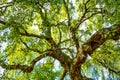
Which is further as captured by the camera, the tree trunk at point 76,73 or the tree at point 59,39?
the tree trunk at point 76,73

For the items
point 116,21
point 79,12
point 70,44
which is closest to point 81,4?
point 79,12

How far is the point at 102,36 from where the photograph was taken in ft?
26.9

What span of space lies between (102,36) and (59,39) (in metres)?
1.98

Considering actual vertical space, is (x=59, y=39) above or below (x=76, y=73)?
above

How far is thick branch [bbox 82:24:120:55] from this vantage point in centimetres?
787

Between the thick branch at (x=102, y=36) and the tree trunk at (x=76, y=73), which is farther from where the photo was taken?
the tree trunk at (x=76, y=73)

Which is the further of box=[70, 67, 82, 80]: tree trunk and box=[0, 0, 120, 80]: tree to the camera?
box=[70, 67, 82, 80]: tree trunk

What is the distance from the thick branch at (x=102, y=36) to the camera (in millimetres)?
7868

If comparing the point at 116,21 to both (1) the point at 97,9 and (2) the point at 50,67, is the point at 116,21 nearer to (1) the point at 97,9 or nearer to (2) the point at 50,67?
(1) the point at 97,9

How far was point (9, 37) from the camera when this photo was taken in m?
7.40

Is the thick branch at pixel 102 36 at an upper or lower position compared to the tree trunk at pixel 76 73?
upper

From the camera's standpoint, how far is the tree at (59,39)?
734cm

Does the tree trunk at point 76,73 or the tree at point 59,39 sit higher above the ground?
the tree at point 59,39

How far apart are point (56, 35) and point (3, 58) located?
11.9 feet
